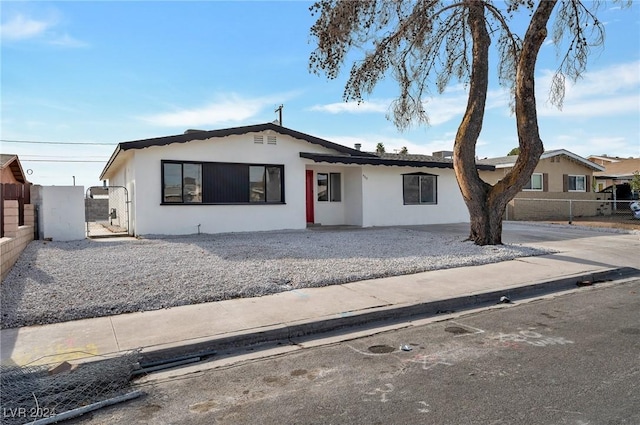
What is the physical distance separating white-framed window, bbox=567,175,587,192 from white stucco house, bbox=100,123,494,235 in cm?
1259

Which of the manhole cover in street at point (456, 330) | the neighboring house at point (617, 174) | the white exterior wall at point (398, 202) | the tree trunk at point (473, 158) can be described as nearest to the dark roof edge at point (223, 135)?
the white exterior wall at point (398, 202)

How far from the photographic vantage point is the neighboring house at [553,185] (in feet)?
81.9

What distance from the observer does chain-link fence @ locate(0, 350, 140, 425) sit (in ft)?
11.6

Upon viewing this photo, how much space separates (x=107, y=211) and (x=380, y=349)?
29499mm

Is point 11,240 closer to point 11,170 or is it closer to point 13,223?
point 13,223

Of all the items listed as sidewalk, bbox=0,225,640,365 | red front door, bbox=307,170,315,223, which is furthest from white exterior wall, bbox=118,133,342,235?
sidewalk, bbox=0,225,640,365

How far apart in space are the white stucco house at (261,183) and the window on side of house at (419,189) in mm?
46

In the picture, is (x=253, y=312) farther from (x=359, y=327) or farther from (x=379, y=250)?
(x=379, y=250)

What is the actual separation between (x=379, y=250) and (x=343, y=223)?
8.04 metres

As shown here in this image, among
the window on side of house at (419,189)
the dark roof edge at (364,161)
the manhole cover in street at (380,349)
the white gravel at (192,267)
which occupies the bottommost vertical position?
the manhole cover in street at (380,349)

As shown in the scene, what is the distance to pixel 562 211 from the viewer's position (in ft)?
88.2

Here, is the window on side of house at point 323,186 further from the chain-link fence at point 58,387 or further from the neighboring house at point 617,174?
the neighboring house at point 617,174

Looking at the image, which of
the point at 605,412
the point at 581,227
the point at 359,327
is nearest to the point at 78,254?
the point at 359,327

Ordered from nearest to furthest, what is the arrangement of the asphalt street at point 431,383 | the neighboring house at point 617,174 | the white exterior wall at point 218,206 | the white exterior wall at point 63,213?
1. the asphalt street at point 431,383
2. the white exterior wall at point 63,213
3. the white exterior wall at point 218,206
4. the neighboring house at point 617,174
